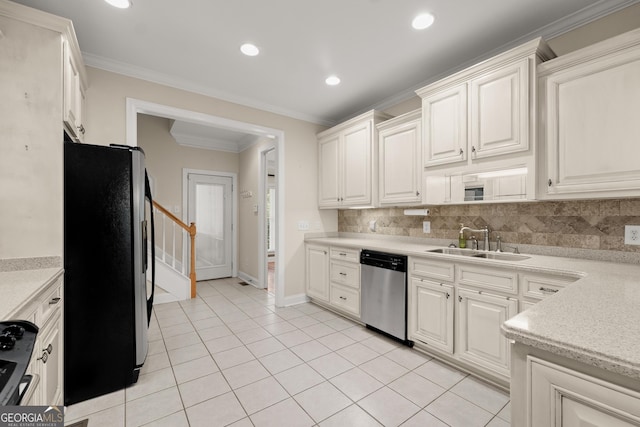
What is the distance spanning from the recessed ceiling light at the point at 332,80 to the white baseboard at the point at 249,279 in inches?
132

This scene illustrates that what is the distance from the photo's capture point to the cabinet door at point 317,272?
3574mm

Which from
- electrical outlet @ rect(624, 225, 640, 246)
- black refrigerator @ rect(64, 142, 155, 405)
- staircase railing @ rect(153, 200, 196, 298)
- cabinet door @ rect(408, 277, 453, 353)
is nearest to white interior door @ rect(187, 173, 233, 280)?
staircase railing @ rect(153, 200, 196, 298)

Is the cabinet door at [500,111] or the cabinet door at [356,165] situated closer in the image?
the cabinet door at [500,111]

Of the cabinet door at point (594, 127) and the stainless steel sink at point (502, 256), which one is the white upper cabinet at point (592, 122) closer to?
the cabinet door at point (594, 127)

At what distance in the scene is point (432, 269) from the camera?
7.74 ft

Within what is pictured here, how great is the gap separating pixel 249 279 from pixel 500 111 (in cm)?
452

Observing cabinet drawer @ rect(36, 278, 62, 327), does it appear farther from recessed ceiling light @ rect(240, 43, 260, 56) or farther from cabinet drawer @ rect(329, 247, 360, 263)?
cabinet drawer @ rect(329, 247, 360, 263)

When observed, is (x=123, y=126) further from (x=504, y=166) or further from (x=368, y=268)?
(x=504, y=166)

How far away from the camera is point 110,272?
192 cm

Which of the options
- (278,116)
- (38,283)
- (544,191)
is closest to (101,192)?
(38,283)

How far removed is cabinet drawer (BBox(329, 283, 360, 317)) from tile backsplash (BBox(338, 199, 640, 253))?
0.99 meters

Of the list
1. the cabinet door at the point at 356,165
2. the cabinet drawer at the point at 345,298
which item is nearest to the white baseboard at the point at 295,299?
the cabinet drawer at the point at 345,298

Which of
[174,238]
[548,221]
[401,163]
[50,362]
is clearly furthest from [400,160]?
[174,238]

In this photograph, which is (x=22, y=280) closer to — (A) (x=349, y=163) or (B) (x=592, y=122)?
(A) (x=349, y=163)
